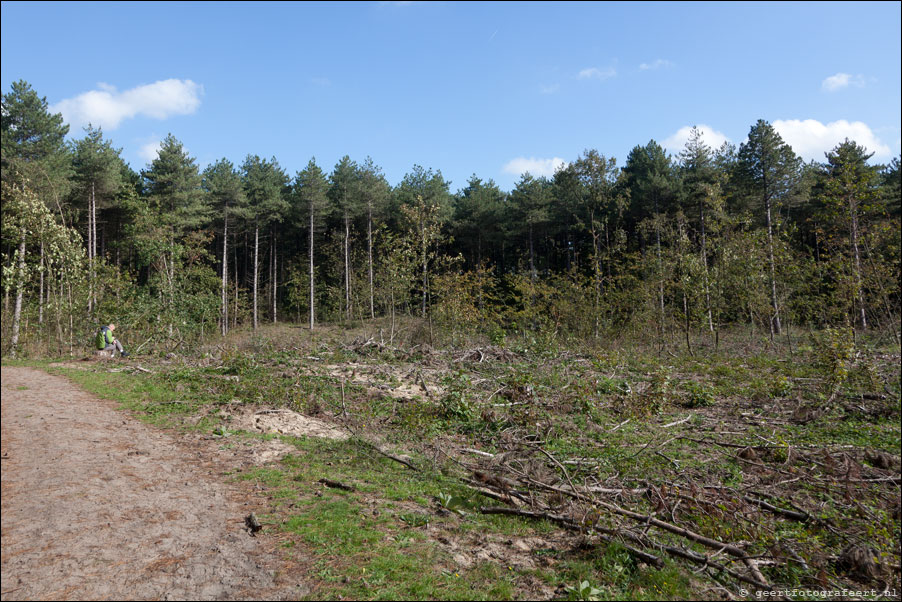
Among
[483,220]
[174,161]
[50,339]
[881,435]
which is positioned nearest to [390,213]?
[483,220]

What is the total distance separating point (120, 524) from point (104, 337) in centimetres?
1340

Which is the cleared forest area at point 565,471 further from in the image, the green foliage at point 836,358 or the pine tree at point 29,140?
the pine tree at point 29,140

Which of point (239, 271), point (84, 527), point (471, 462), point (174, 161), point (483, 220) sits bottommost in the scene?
point (471, 462)

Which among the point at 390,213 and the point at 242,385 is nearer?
the point at 242,385

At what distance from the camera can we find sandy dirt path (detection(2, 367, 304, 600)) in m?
3.28

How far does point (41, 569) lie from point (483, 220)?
3952cm

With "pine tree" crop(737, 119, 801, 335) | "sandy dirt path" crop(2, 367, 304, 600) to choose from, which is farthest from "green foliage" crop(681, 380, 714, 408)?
"pine tree" crop(737, 119, 801, 335)

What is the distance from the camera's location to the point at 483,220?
41.4 m

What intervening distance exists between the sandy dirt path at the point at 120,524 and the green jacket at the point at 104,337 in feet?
28.8

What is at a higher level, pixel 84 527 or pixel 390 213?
pixel 390 213

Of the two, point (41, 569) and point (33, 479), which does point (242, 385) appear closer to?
point (33, 479)

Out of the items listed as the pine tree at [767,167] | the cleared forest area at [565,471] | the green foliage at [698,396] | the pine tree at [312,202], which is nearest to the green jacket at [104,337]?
the cleared forest area at [565,471]

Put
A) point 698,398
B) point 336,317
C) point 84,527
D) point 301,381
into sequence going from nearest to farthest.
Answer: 1. point 84,527
2. point 698,398
3. point 301,381
4. point 336,317

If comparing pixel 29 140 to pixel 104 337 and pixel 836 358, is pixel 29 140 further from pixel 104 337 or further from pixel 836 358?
pixel 836 358
